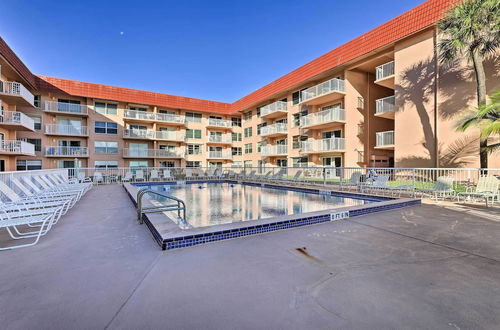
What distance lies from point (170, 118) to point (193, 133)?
3195 millimetres

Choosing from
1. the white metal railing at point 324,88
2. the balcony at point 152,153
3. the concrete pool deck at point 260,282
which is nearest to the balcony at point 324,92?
the white metal railing at point 324,88

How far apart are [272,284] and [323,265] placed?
0.82 m

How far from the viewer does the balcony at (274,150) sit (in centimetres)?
2192

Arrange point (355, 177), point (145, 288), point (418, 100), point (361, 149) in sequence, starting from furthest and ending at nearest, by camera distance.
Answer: point (361, 149) < point (418, 100) < point (355, 177) < point (145, 288)

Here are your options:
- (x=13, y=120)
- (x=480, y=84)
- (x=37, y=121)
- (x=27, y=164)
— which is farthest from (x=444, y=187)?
(x=37, y=121)

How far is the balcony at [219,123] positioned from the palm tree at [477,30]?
2152 centimetres

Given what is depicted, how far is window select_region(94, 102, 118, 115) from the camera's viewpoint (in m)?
21.2

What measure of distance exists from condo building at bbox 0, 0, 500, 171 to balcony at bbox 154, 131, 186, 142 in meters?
0.10

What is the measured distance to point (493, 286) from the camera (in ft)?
7.74

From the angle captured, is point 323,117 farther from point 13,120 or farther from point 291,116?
point 13,120

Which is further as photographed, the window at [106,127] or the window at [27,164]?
the window at [106,127]

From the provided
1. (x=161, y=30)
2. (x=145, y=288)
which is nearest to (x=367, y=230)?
(x=145, y=288)

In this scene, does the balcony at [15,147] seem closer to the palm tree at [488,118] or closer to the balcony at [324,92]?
the balcony at [324,92]

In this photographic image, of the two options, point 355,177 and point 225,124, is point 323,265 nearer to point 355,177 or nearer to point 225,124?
point 355,177
